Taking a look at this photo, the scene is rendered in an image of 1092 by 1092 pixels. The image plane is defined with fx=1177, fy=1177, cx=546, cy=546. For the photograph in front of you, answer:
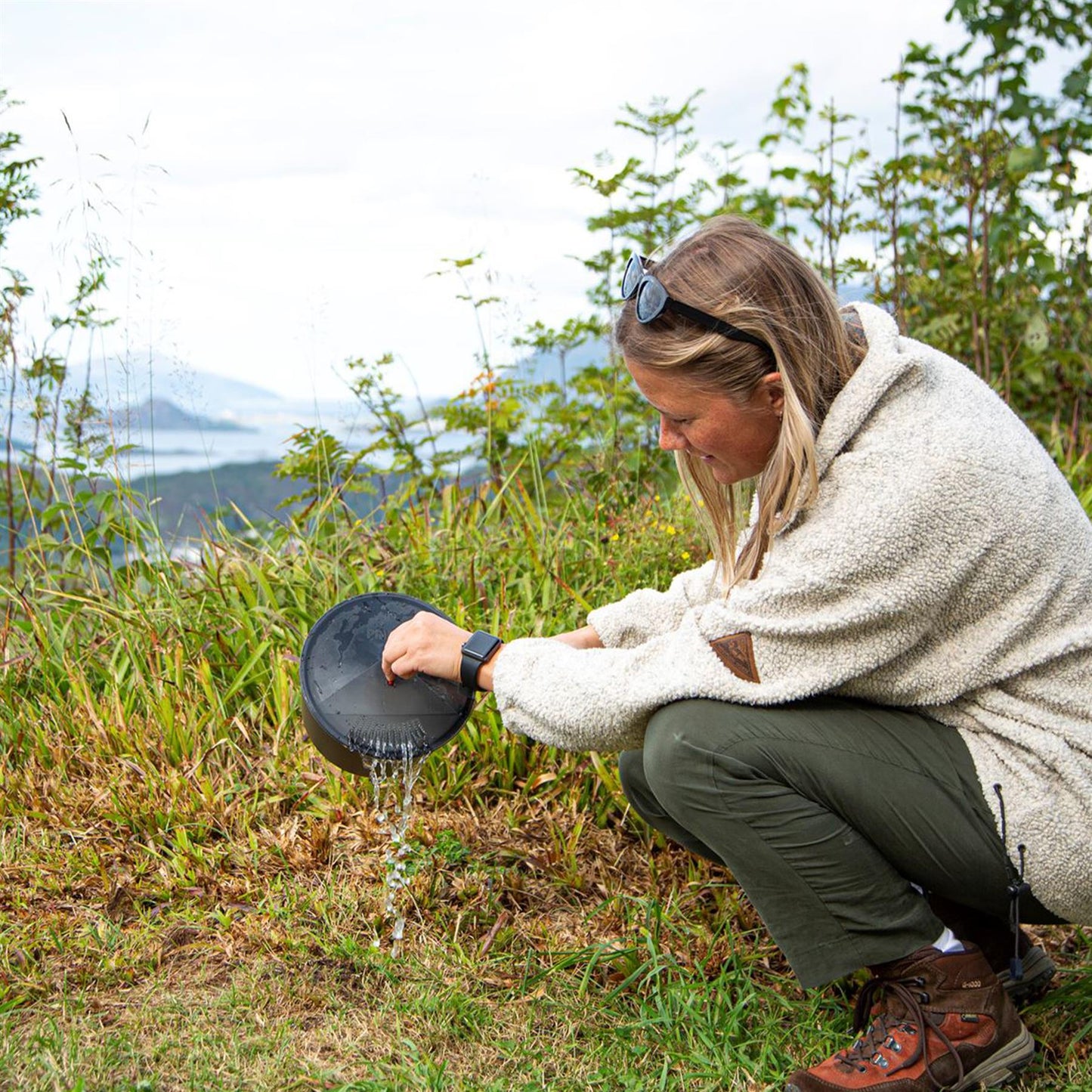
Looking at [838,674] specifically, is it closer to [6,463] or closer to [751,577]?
[751,577]

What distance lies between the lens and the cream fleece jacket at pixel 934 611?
2006mm

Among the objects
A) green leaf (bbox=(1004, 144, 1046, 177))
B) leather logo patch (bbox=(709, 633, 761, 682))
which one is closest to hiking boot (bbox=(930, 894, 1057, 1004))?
leather logo patch (bbox=(709, 633, 761, 682))

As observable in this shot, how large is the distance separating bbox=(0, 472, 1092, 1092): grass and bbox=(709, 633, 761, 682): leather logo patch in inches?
29.2

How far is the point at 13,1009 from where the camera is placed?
2412mm

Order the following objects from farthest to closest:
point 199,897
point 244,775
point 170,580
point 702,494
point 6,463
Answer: point 6,463 < point 170,580 < point 244,775 < point 199,897 < point 702,494

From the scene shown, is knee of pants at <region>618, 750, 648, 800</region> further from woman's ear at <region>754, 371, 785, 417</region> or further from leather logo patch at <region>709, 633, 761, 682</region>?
woman's ear at <region>754, 371, 785, 417</region>

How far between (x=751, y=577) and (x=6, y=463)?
3.07 meters

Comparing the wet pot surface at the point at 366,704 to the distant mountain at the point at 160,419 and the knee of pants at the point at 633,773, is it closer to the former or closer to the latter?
the knee of pants at the point at 633,773

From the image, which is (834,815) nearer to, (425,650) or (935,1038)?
(935,1038)

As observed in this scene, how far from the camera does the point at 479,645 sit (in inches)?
90.2

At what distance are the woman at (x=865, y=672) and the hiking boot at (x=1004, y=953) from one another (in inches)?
6.7

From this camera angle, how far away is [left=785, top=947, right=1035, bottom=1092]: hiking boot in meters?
2.12

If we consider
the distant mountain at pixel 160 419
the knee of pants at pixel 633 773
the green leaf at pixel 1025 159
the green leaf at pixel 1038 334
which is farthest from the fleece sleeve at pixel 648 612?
the green leaf at pixel 1025 159

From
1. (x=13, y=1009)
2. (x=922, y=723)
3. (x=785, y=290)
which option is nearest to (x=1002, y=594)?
(x=922, y=723)
